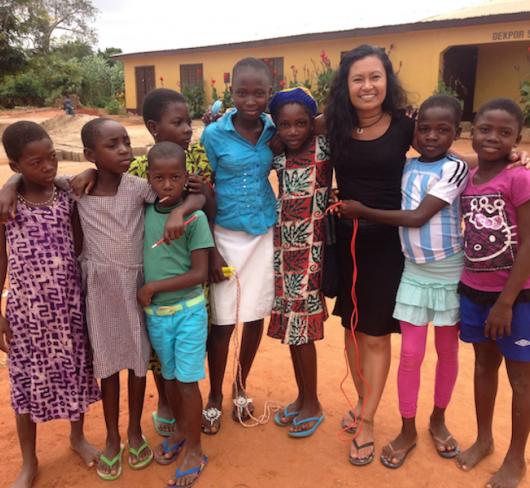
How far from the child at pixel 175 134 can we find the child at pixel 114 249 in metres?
0.16

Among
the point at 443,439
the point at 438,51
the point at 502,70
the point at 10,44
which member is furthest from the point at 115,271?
the point at 10,44

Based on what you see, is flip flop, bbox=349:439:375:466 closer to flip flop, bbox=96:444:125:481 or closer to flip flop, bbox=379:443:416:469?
flip flop, bbox=379:443:416:469

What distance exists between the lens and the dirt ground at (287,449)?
2504 millimetres

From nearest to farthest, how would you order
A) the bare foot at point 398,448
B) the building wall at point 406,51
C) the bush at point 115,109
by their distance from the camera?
the bare foot at point 398,448 → the building wall at point 406,51 → the bush at point 115,109

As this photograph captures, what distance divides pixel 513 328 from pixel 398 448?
884 mm

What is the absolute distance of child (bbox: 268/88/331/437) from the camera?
2490 millimetres

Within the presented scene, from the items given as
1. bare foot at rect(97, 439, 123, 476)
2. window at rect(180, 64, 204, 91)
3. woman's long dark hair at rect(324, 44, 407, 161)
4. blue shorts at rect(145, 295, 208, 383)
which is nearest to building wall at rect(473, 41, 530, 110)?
window at rect(180, 64, 204, 91)

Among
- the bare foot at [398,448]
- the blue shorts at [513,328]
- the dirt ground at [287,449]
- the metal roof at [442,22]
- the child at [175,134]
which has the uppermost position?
the metal roof at [442,22]

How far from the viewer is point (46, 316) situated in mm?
2275

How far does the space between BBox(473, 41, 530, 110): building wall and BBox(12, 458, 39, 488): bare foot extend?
14.4 meters

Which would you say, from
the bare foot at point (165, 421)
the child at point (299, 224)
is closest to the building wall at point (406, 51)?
the child at point (299, 224)

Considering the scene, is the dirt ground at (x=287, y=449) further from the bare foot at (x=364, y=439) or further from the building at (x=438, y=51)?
the building at (x=438, y=51)

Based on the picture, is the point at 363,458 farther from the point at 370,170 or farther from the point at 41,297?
the point at 41,297

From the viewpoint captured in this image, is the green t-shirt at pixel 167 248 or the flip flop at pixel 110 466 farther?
the flip flop at pixel 110 466
